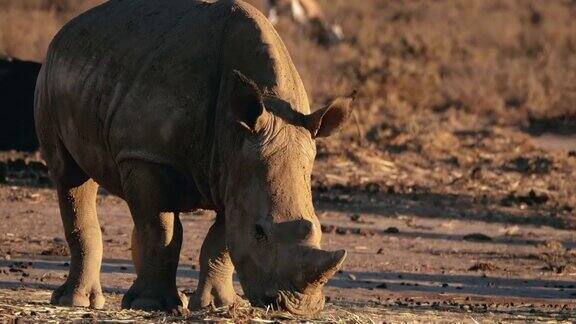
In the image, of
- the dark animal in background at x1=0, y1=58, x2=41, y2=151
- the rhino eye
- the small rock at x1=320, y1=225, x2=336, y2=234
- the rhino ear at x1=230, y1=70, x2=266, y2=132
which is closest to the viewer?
the rhino eye

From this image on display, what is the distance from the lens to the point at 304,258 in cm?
978

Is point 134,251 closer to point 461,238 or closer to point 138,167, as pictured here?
point 138,167

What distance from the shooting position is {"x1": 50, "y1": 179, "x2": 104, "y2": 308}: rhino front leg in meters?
12.5

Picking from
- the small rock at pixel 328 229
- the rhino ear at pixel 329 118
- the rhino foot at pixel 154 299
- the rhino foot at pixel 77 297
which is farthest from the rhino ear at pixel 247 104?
the small rock at pixel 328 229

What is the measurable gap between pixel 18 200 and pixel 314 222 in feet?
31.6

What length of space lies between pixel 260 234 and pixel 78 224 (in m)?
2.84

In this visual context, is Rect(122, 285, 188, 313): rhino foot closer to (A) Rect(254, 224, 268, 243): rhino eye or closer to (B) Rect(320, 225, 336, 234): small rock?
(A) Rect(254, 224, 268, 243): rhino eye

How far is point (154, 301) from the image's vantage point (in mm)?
11266

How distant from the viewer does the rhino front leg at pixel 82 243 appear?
12.5 metres

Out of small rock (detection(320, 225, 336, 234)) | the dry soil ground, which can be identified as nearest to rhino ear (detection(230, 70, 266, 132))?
the dry soil ground

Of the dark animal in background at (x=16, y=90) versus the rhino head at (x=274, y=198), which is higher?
the dark animal in background at (x=16, y=90)

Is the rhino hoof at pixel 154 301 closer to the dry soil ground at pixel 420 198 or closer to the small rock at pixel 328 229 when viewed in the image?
the dry soil ground at pixel 420 198

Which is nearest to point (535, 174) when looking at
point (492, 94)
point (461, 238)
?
point (461, 238)

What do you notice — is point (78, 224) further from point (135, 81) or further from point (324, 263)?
point (324, 263)
